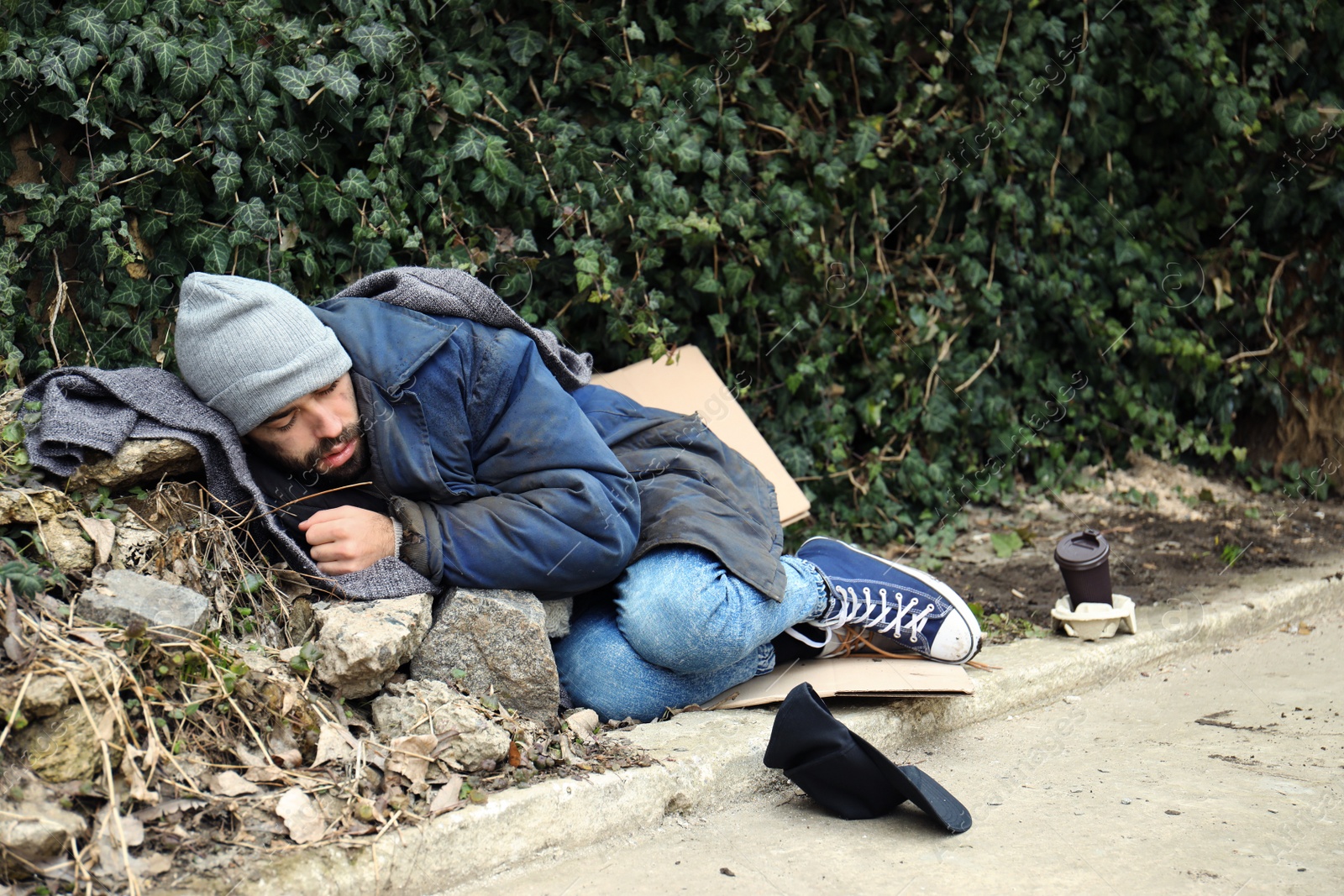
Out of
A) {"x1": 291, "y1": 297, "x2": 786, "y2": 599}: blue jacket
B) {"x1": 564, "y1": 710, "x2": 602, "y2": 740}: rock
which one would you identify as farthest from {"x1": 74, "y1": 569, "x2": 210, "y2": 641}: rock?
{"x1": 564, "y1": 710, "x2": 602, "y2": 740}: rock

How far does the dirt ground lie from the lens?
13.1ft

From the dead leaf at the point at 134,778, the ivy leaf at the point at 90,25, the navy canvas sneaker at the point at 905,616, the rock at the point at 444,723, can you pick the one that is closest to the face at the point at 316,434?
the rock at the point at 444,723

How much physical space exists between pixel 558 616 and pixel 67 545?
1067mm

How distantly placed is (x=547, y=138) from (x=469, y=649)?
1.82 metres

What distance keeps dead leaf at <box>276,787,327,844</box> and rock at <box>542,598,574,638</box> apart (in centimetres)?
75

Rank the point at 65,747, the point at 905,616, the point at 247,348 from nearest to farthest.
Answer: the point at 65,747
the point at 247,348
the point at 905,616

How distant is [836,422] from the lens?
4402mm

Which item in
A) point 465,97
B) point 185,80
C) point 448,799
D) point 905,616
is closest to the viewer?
point 448,799

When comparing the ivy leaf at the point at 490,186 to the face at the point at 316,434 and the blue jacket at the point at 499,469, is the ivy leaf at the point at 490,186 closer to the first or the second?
the blue jacket at the point at 499,469

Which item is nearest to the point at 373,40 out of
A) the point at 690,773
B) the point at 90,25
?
the point at 90,25

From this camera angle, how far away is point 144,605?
209cm

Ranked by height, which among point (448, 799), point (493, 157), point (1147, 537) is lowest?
point (1147, 537)

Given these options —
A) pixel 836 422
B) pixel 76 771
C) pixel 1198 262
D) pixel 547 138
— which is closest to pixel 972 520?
pixel 836 422

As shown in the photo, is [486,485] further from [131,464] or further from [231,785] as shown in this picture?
[231,785]
